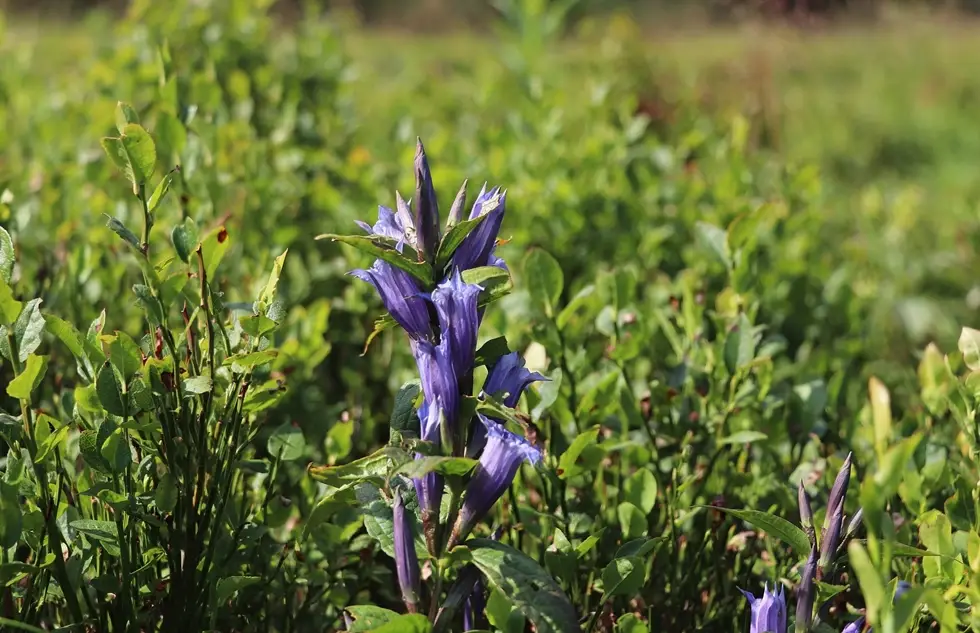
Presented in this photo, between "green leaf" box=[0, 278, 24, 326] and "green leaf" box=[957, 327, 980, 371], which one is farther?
"green leaf" box=[957, 327, 980, 371]

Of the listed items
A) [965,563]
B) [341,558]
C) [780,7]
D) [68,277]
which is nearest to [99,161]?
[68,277]

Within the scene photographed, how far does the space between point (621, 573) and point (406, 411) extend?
37cm

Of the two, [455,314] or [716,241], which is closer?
[455,314]

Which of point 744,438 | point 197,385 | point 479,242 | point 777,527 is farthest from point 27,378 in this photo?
point 744,438

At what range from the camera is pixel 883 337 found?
11.8ft

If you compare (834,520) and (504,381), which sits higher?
(504,381)

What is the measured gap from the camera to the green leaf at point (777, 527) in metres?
1.05

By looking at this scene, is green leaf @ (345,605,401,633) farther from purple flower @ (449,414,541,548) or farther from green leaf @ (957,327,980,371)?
green leaf @ (957,327,980,371)

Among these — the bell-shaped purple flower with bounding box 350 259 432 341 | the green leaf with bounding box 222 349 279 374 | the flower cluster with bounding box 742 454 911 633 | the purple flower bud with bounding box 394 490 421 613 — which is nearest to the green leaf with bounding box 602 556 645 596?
the flower cluster with bounding box 742 454 911 633

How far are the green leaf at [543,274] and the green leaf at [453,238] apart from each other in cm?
53

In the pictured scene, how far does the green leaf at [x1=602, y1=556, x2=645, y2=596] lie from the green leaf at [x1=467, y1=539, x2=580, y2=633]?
198 mm

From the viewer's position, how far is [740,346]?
5.54 ft

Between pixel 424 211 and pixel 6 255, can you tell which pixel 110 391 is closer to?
pixel 6 255

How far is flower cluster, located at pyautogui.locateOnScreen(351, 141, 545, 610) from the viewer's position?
3.36 ft
